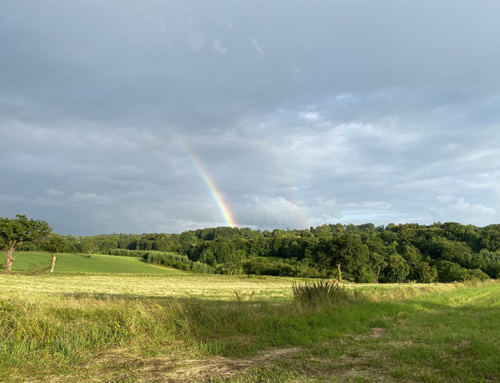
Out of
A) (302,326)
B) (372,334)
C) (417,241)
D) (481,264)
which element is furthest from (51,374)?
(417,241)

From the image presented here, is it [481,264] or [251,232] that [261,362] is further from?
[251,232]

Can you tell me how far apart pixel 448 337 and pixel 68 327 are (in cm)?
1004

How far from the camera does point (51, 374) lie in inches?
245

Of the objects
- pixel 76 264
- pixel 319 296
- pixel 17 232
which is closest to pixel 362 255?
pixel 319 296

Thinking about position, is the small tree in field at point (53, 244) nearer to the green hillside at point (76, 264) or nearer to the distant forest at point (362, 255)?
the distant forest at point (362, 255)

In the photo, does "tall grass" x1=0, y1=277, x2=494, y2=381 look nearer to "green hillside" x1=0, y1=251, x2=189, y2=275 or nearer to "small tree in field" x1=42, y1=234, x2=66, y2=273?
"small tree in field" x1=42, y1=234, x2=66, y2=273

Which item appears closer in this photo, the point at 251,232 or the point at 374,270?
the point at 374,270

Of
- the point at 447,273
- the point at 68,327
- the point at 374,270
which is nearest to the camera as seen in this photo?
the point at 68,327

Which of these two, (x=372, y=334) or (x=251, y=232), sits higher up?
(x=251, y=232)

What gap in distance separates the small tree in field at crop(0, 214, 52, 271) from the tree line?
0.74m

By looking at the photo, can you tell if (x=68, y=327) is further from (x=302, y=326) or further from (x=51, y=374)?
(x=302, y=326)

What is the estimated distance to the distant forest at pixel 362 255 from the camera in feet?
246

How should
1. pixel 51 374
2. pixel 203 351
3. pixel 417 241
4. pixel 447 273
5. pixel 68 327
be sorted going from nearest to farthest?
pixel 51 374, pixel 203 351, pixel 68 327, pixel 447 273, pixel 417 241

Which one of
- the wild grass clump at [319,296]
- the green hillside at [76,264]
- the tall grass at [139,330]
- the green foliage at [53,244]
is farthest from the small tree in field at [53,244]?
the wild grass clump at [319,296]
